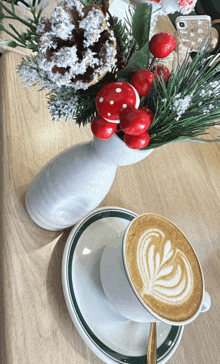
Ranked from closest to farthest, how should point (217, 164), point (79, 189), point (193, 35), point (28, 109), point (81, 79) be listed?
point (81, 79) → point (79, 189) → point (28, 109) → point (217, 164) → point (193, 35)

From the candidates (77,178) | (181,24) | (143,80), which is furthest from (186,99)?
(181,24)

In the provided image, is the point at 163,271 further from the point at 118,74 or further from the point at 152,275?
the point at 118,74

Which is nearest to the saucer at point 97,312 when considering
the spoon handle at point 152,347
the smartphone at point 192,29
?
the spoon handle at point 152,347

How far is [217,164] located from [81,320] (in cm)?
56

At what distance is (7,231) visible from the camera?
0.46 metres

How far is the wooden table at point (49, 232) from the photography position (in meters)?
0.41

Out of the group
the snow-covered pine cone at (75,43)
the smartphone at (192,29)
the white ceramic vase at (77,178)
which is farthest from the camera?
the smartphone at (192,29)

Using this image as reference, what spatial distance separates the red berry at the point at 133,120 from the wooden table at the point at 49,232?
0.28 metres

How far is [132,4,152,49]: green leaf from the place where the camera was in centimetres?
29

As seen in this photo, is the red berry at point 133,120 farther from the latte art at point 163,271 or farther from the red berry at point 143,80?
the latte art at point 163,271

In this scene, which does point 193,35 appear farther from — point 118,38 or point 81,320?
point 81,320

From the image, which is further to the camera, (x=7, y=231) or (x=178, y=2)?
(x=178, y=2)

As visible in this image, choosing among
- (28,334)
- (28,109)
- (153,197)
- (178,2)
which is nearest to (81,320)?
(28,334)

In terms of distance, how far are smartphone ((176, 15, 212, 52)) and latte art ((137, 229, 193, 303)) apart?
90cm
